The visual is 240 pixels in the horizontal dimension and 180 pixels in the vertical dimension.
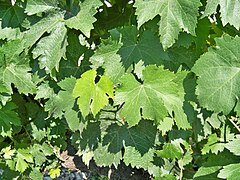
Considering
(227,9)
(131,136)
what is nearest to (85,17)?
(227,9)

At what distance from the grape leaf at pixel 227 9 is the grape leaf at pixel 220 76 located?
12 centimetres

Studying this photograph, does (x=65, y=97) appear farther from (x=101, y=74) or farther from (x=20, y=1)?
(x=20, y=1)

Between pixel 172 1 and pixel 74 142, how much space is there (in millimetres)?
824

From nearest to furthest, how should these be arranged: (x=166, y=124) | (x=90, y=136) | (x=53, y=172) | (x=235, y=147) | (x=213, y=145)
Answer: (x=235, y=147), (x=166, y=124), (x=90, y=136), (x=213, y=145), (x=53, y=172)

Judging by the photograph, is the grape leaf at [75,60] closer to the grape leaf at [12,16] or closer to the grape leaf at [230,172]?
the grape leaf at [12,16]

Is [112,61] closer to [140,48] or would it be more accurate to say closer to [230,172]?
[140,48]

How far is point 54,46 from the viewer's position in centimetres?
175

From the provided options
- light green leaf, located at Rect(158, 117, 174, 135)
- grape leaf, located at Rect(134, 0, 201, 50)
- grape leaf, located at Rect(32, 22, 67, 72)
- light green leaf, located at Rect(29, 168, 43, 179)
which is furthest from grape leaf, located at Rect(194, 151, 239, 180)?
light green leaf, located at Rect(29, 168, 43, 179)

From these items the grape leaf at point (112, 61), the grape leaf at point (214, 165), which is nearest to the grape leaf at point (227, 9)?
the grape leaf at point (112, 61)

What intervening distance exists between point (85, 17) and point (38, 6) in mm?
195

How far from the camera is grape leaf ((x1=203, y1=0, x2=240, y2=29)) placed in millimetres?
1582

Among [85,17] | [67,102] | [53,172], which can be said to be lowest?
[53,172]

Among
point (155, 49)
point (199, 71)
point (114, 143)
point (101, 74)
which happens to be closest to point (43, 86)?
point (101, 74)

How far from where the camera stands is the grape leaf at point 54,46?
175 centimetres
